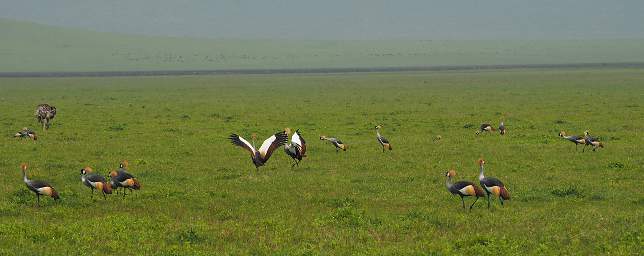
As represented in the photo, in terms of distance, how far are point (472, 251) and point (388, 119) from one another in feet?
76.4

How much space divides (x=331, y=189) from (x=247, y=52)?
145m

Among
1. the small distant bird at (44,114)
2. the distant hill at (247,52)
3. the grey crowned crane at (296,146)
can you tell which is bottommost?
the distant hill at (247,52)

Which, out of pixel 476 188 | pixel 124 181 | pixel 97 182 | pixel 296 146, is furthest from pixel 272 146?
pixel 476 188

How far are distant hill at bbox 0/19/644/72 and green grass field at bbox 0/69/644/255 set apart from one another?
99.4 metres

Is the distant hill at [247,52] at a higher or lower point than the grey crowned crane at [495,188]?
lower

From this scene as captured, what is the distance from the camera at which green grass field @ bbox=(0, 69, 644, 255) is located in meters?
12.5

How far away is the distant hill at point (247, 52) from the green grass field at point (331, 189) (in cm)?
9939

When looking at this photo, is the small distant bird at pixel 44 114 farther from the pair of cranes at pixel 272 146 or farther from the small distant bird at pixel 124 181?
the small distant bird at pixel 124 181

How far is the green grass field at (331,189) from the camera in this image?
12.5 m

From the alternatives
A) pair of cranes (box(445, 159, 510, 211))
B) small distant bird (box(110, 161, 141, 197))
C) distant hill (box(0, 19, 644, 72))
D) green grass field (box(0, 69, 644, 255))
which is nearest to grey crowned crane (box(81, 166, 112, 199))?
small distant bird (box(110, 161, 141, 197))

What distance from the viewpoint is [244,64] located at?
443 feet

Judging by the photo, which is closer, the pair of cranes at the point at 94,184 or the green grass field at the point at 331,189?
the green grass field at the point at 331,189

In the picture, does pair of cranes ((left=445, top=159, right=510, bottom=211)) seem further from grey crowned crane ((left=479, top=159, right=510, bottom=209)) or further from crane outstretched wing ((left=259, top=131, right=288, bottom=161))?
crane outstretched wing ((left=259, top=131, right=288, bottom=161))

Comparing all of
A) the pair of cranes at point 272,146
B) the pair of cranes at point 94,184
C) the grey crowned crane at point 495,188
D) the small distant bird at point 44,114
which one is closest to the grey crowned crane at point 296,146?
the pair of cranes at point 272,146
